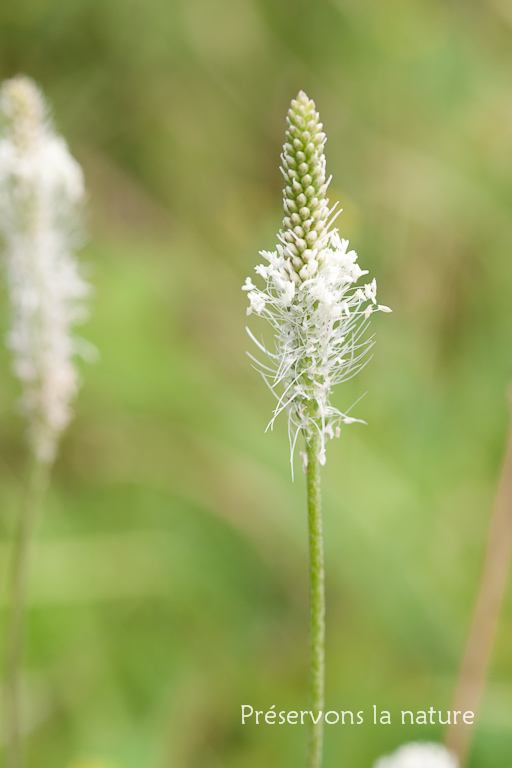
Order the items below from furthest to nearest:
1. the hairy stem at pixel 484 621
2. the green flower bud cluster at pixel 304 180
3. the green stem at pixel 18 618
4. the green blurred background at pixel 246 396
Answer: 1. the green blurred background at pixel 246 396
2. the hairy stem at pixel 484 621
3. the green stem at pixel 18 618
4. the green flower bud cluster at pixel 304 180

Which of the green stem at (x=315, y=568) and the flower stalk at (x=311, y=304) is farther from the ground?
the flower stalk at (x=311, y=304)

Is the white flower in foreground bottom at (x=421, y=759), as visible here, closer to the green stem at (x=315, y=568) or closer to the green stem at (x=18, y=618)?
the green stem at (x=315, y=568)

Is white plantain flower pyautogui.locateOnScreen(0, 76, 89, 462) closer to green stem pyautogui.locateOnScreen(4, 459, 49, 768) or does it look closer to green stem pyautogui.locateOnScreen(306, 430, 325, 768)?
green stem pyautogui.locateOnScreen(4, 459, 49, 768)

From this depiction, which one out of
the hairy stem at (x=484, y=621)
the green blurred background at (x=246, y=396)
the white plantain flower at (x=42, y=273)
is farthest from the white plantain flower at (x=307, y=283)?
the green blurred background at (x=246, y=396)

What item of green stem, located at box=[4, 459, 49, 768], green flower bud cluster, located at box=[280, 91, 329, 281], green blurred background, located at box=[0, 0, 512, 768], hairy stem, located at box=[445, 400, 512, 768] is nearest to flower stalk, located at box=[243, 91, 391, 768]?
green flower bud cluster, located at box=[280, 91, 329, 281]

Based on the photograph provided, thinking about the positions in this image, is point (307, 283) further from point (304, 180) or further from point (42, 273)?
point (42, 273)

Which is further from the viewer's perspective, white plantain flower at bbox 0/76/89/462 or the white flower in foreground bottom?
white plantain flower at bbox 0/76/89/462

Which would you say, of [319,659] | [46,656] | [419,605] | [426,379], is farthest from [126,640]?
[319,659]

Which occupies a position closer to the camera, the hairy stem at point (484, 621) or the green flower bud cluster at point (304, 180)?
the green flower bud cluster at point (304, 180)
